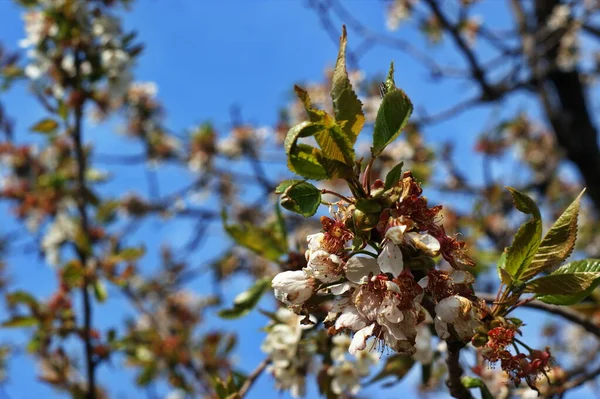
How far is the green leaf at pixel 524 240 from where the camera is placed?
2.84 feet

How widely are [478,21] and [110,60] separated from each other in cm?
418

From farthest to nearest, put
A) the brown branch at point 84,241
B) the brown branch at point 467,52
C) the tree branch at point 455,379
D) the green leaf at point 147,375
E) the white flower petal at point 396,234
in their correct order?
the brown branch at point 467,52 < the green leaf at point 147,375 < the brown branch at point 84,241 < the tree branch at point 455,379 < the white flower petal at point 396,234

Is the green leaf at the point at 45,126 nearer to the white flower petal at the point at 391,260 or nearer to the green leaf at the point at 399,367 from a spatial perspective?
the green leaf at the point at 399,367

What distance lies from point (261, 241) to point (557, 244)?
83cm

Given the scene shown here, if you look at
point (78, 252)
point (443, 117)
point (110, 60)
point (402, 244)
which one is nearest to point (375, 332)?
point (402, 244)

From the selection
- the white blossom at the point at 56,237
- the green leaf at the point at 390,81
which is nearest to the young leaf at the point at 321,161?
the green leaf at the point at 390,81

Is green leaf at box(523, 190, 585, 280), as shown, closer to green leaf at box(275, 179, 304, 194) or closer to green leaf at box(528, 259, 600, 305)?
green leaf at box(528, 259, 600, 305)

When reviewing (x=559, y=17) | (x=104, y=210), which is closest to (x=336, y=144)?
(x=104, y=210)

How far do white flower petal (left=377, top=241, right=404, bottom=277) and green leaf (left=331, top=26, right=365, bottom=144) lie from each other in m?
0.19

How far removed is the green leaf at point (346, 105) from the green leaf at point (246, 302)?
711mm

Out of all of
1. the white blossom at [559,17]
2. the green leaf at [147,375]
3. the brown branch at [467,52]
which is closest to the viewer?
the green leaf at [147,375]

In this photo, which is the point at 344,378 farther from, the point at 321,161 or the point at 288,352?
the point at 321,161

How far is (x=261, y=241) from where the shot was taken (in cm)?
153

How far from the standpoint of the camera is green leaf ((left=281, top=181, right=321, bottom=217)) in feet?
2.79
